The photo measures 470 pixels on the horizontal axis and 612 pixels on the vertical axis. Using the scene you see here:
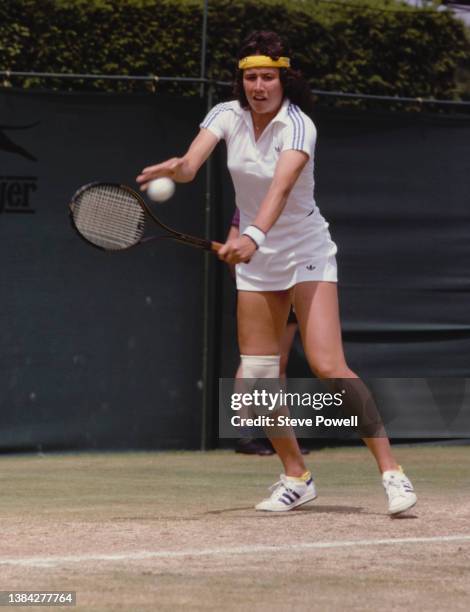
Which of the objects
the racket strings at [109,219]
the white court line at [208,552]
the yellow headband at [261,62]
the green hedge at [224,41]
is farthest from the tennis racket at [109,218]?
the green hedge at [224,41]

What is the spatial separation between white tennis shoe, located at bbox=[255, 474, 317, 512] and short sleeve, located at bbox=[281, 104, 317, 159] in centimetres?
136

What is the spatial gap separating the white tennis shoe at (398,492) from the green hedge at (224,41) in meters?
4.63

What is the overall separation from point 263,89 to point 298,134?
0.86 ft

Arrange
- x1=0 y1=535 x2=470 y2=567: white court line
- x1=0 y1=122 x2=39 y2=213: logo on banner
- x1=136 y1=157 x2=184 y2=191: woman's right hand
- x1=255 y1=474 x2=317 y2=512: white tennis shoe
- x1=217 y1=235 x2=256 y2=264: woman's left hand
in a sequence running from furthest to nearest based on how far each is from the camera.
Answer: x1=0 y1=122 x2=39 y2=213: logo on banner, x1=255 y1=474 x2=317 y2=512: white tennis shoe, x1=136 y1=157 x2=184 y2=191: woman's right hand, x1=217 y1=235 x2=256 y2=264: woman's left hand, x1=0 y1=535 x2=470 y2=567: white court line

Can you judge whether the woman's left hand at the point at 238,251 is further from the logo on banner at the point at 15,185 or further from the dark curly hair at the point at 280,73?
the logo on banner at the point at 15,185

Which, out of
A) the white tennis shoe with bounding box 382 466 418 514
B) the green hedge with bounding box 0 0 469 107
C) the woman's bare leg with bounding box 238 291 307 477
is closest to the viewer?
the white tennis shoe with bounding box 382 466 418 514

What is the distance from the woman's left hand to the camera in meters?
5.63

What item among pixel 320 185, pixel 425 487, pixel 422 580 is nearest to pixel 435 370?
pixel 320 185

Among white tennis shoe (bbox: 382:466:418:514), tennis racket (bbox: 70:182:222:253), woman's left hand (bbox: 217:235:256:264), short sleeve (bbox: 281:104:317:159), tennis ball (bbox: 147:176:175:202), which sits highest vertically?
short sleeve (bbox: 281:104:317:159)

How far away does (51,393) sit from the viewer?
858cm

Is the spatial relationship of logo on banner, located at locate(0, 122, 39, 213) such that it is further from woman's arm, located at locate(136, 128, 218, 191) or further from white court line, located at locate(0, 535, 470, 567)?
white court line, located at locate(0, 535, 470, 567)

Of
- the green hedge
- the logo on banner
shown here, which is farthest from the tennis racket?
the green hedge

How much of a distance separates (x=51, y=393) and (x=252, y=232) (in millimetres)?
3133

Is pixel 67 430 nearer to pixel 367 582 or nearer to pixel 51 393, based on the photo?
pixel 51 393
